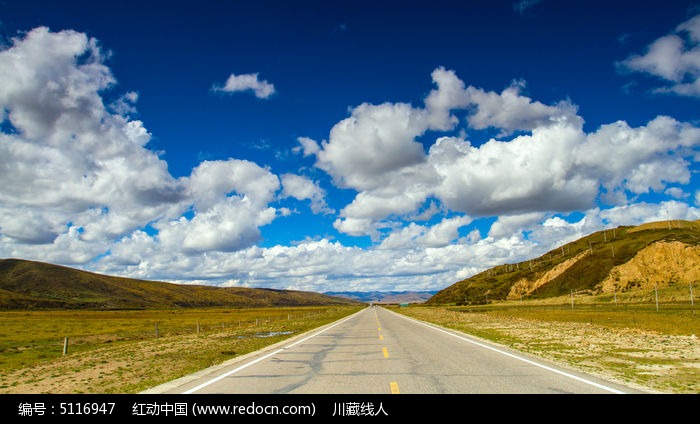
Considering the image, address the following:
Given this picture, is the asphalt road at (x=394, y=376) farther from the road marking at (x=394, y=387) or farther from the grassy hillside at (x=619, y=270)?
the grassy hillside at (x=619, y=270)

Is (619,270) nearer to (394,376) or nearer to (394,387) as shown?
(394,376)

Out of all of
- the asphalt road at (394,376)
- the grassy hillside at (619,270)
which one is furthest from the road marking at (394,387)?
the grassy hillside at (619,270)

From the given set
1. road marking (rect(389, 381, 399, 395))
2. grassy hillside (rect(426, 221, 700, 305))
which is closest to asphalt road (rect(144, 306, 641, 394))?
road marking (rect(389, 381, 399, 395))

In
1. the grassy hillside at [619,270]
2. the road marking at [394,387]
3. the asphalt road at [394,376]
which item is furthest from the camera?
the grassy hillside at [619,270]

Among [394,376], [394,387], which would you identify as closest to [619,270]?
[394,376]

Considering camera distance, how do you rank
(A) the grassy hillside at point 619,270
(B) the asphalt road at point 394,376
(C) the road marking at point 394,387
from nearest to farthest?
(C) the road marking at point 394,387, (B) the asphalt road at point 394,376, (A) the grassy hillside at point 619,270

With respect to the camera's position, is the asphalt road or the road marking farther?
the asphalt road

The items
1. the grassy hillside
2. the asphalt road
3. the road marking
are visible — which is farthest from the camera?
the grassy hillside

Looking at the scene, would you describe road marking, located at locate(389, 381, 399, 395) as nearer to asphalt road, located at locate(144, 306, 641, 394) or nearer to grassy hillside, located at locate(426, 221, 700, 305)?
asphalt road, located at locate(144, 306, 641, 394)

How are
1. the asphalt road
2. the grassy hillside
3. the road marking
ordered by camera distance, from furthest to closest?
the grassy hillside, the asphalt road, the road marking

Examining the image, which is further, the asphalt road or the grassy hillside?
the grassy hillside

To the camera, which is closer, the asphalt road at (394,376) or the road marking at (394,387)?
the road marking at (394,387)

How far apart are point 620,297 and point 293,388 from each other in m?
118
